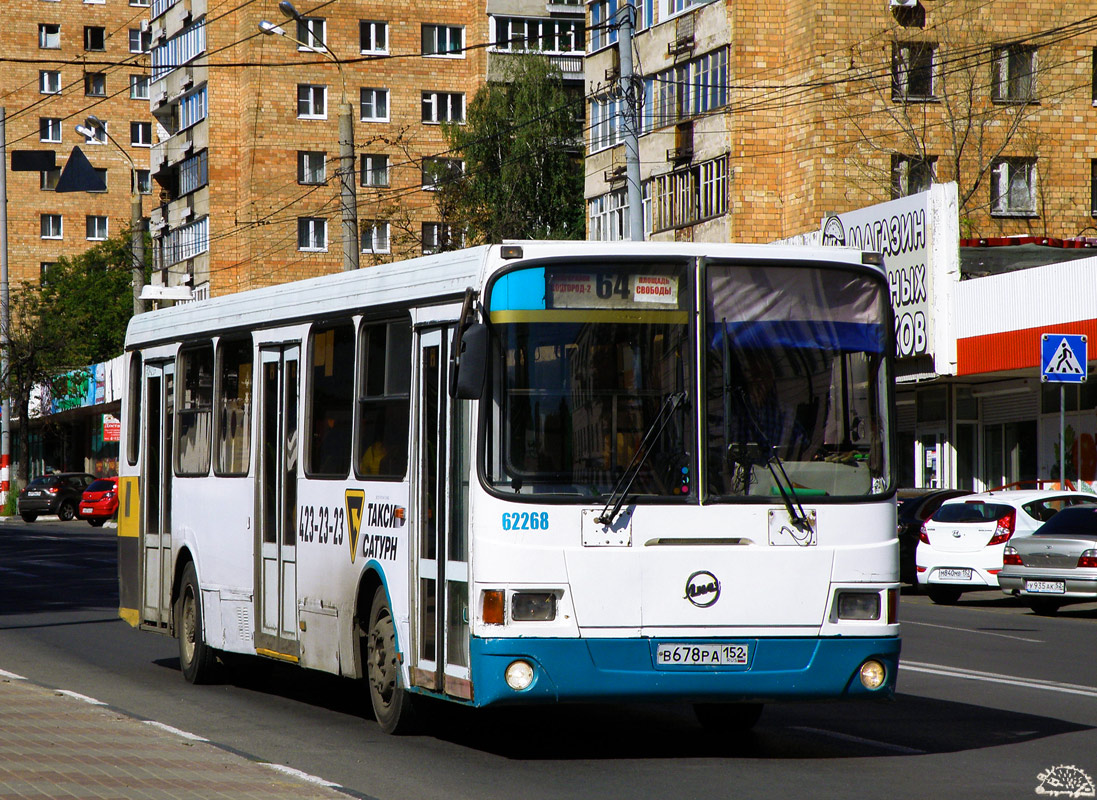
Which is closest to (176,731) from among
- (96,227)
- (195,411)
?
(195,411)

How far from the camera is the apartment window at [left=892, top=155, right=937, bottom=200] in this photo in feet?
154

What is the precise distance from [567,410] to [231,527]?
4.62 meters

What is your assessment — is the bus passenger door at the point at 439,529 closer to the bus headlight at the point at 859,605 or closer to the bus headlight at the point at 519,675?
the bus headlight at the point at 519,675

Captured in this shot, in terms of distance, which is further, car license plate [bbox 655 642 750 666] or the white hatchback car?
the white hatchback car

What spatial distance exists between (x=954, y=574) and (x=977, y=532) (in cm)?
64

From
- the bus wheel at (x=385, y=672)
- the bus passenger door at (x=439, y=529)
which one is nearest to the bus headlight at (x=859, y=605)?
the bus passenger door at (x=439, y=529)

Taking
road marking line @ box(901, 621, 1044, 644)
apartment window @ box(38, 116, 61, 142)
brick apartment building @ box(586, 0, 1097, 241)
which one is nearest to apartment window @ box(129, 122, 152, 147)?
apartment window @ box(38, 116, 61, 142)

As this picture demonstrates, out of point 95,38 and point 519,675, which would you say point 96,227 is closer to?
point 95,38

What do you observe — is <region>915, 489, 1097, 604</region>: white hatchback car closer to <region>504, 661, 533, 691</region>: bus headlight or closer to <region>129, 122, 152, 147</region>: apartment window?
<region>504, 661, 533, 691</region>: bus headlight

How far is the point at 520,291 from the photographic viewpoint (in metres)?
9.62

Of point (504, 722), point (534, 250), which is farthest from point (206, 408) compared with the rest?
point (534, 250)

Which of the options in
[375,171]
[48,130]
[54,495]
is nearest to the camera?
[54,495]

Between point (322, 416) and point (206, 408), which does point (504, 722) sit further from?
point (206, 408)

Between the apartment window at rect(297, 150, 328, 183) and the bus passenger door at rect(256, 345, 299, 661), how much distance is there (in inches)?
2448
